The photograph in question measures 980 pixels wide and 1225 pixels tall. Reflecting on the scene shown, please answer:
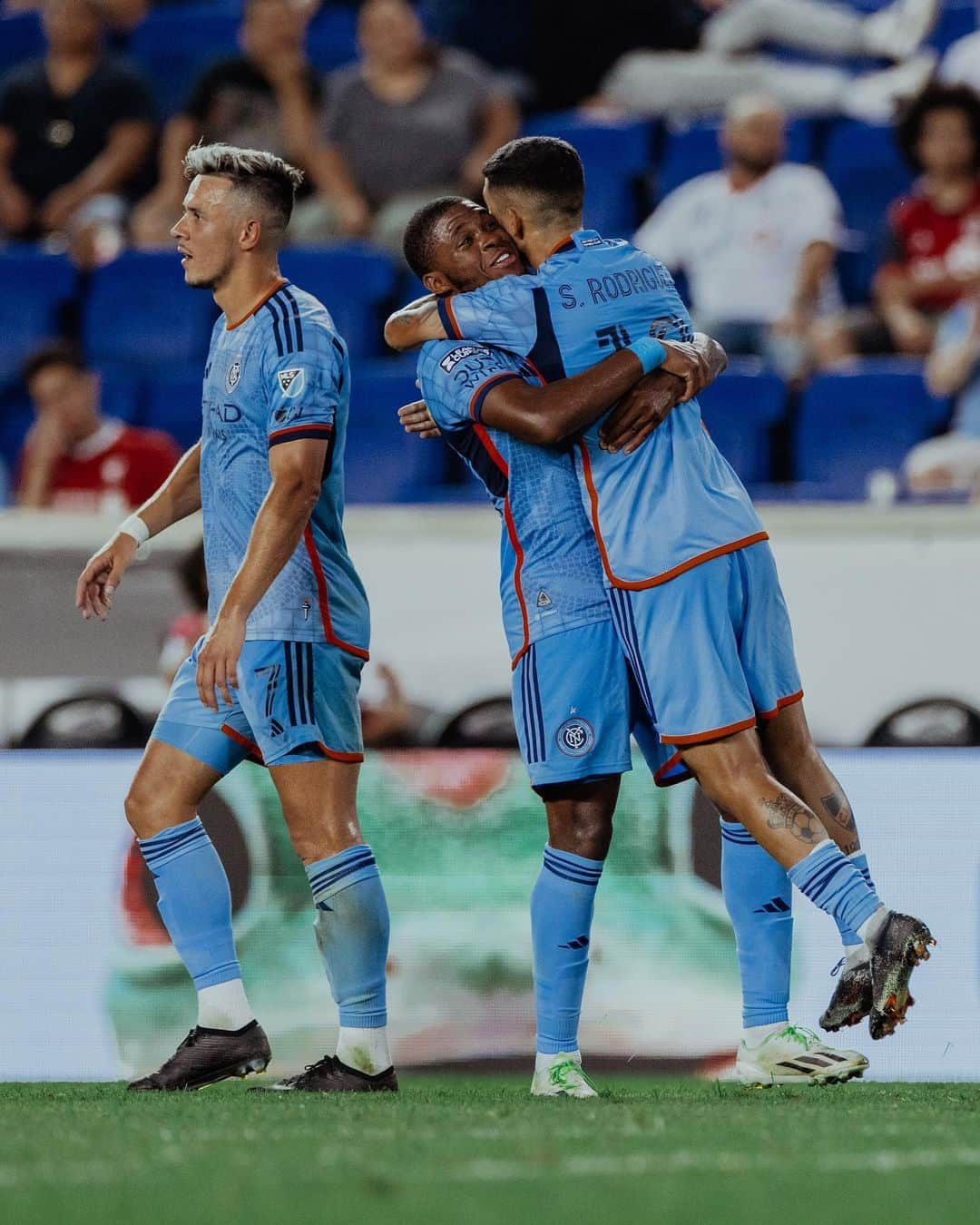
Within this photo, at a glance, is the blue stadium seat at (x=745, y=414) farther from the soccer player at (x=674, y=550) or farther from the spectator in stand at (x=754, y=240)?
the soccer player at (x=674, y=550)

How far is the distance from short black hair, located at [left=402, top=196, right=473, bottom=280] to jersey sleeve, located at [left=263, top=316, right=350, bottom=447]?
0.91ft

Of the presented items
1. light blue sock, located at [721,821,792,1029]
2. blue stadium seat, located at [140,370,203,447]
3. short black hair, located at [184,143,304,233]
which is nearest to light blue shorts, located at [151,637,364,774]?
light blue sock, located at [721,821,792,1029]

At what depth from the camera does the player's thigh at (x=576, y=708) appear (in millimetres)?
4195

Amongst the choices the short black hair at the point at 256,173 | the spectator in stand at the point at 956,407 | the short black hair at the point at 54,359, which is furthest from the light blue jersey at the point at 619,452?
the short black hair at the point at 54,359

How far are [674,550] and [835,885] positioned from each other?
2.55 feet

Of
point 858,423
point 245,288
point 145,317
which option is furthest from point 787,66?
point 245,288

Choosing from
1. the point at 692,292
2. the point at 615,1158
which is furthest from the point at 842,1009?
the point at 692,292

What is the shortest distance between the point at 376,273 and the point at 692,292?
1434mm

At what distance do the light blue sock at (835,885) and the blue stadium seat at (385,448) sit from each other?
419 cm

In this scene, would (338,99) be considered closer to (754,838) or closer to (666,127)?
(666,127)

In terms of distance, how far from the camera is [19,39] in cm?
1104

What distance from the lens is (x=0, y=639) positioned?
6855 millimetres

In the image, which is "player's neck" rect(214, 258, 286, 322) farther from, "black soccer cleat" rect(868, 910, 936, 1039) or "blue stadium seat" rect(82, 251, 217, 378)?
"blue stadium seat" rect(82, 251, 217, 378)

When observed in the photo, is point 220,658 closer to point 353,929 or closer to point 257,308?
point 353,929
